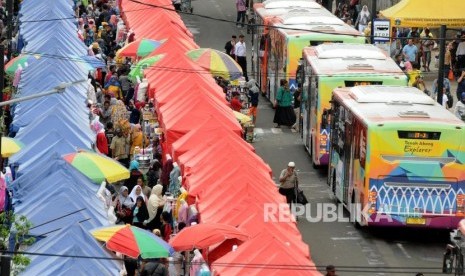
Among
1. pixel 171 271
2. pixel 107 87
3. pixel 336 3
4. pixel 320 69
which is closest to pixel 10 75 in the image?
pixel 107 87

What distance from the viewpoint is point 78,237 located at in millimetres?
28219

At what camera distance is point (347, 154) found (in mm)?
36375

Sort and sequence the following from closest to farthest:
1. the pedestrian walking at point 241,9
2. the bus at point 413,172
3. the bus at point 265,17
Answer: the bus at point 413,172, the bus at point 265,17, the pedestrian walking at point 241,9

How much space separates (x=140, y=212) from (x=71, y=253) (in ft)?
19.1

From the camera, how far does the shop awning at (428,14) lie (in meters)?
50.7

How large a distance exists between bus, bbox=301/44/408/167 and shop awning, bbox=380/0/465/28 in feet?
28.5

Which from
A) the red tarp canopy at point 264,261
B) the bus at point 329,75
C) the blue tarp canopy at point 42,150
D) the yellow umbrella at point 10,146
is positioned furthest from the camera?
the bus at point 329,75

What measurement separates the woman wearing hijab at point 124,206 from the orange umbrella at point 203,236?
4733 millimetres

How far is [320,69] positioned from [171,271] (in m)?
12.7

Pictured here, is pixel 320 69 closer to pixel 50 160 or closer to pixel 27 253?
pixel 50 160

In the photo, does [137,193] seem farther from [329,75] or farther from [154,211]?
[329,75]

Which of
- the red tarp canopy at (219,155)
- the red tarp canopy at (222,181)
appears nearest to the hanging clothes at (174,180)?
the red tarp canopy at (219,155)

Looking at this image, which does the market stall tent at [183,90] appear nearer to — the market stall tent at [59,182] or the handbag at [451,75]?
the market stall tent at [59,182]

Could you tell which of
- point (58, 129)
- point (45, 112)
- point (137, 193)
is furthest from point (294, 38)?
point (137, 193)
